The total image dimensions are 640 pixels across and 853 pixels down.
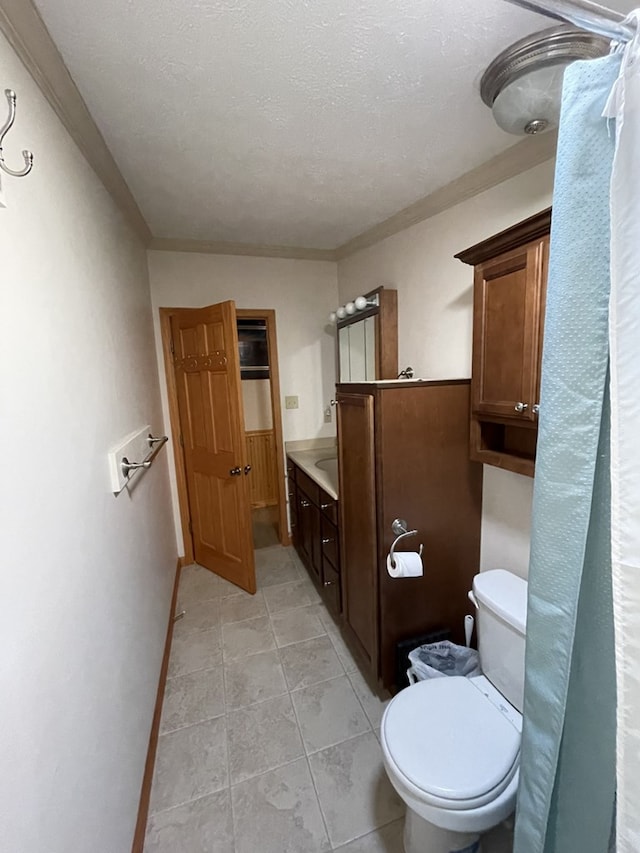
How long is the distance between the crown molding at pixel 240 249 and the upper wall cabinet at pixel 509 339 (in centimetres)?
173

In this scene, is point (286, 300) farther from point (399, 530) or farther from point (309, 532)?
point (399, 530)

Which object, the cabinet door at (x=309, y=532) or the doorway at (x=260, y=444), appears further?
the doorway at (x=260, y=444)

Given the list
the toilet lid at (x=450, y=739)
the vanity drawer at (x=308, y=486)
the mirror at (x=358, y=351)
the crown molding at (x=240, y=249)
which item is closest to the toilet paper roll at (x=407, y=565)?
the toilet lid at (x=450, y=739)

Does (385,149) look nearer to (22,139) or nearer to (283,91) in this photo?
(283,91)

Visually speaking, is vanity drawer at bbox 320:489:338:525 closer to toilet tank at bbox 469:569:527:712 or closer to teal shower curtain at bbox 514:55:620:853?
toilet tank at bbox 469:569:527:712

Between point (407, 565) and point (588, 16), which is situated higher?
point (588, 16)

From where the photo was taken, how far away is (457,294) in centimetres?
178

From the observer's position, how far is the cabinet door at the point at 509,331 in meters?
1.15

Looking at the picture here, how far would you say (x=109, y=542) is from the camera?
4.00 ft

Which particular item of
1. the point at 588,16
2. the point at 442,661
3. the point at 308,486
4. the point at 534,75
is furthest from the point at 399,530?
the point at 534,75

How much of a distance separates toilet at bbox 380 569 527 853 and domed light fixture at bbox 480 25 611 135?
161 centimetres

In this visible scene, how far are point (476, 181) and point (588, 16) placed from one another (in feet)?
4.14

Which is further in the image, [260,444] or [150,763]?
[260,444]

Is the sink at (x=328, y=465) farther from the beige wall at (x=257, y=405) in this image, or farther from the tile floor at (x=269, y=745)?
the beige wall at (x=257, y=405)
